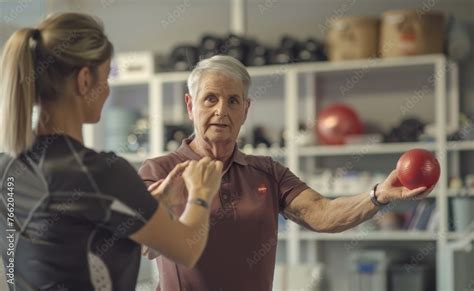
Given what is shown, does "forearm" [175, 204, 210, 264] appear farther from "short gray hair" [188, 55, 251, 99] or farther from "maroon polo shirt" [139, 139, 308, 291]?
"short gray hair" [188, 55, 251, 99]

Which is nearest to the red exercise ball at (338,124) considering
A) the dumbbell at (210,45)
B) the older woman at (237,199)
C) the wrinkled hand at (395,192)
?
the dumbbell at (210,45)

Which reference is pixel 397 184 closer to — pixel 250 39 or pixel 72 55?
pixel 72 55

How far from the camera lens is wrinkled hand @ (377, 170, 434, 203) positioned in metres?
2.24

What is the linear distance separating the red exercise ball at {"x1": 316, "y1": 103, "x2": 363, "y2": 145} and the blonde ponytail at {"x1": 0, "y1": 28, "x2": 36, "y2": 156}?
13.5 ft

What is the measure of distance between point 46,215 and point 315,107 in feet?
14.8

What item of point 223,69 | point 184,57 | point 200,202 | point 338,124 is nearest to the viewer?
point 200,202

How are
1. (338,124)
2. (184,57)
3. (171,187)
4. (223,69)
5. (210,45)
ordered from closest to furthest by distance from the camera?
1. (171,187)
2. (223,69)
3. (338,124)
4. (210,45)
5. (184,57)

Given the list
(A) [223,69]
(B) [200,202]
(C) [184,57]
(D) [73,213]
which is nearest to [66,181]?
(D) [73,213]

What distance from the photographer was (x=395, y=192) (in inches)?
89.6

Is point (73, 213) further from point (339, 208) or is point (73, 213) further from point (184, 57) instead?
point (184, 57)

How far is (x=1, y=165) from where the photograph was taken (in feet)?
5.51

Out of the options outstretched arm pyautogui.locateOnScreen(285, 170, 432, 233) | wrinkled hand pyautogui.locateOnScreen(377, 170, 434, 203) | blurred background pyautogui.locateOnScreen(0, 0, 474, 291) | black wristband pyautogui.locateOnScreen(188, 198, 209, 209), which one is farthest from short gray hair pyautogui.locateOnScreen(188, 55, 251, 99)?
blurred background pyautogui.locateOnScreen(0, 0, 474, 291)

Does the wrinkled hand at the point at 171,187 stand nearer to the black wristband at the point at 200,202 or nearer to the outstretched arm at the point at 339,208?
the black wristband at the point at 200,202

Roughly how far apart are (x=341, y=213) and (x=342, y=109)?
3.35 metres
